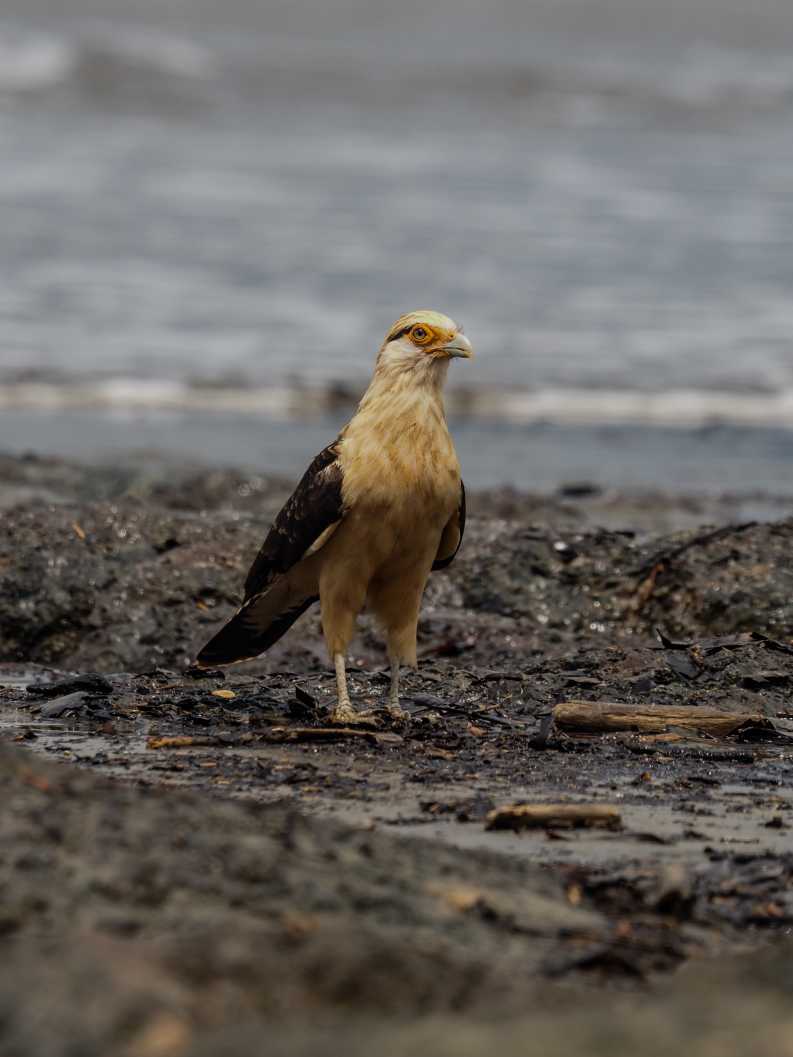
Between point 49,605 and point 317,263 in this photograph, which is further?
point 317,263

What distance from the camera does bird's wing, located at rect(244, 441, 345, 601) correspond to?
20.2 feet

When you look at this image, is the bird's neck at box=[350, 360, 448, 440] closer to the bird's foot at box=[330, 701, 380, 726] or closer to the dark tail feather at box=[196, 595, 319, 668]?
the dark tail feather at box=[196, 595, 319, 668]

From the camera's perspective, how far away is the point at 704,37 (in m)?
51.1

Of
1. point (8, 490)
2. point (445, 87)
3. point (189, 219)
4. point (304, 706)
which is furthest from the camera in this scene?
point (445, 87)

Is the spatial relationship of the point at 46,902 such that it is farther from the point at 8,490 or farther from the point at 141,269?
the point at 141,269

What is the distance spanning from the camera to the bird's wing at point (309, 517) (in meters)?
6.16

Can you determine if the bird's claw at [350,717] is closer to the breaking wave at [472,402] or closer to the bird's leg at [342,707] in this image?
the bird's leg at [342,707]

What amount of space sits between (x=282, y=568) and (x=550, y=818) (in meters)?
2.07

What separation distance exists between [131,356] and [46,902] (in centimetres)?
1599

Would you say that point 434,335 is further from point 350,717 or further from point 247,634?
point 350,717

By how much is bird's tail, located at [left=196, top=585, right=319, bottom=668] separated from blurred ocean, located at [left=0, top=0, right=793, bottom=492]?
6.84 m

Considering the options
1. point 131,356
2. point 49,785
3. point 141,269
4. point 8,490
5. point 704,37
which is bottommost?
point 49,785

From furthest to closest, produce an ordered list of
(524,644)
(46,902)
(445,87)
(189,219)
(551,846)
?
(445,87) → (189,219) → (524,644) → (551,846) → (46,902)

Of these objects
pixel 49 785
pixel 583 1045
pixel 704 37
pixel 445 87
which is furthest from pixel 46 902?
pixel 704 37
